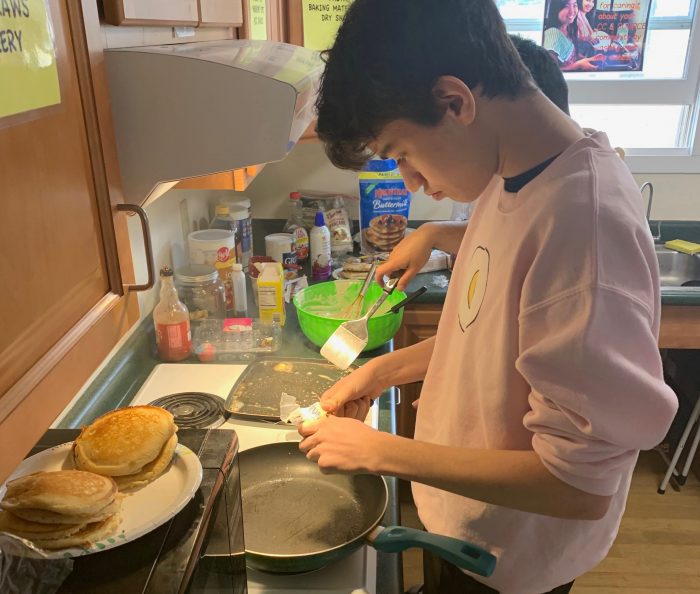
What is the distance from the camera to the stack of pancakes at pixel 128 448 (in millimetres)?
702

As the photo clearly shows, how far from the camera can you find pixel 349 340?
1333 millimetres

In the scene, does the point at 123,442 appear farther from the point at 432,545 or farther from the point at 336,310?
the point at 336,310

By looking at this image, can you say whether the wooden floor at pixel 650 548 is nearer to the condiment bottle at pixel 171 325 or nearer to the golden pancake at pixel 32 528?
the condiment bottle at pixel 171 325

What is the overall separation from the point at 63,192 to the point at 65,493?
28 centimetres

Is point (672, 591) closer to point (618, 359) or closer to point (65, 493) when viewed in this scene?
point (618, 359)

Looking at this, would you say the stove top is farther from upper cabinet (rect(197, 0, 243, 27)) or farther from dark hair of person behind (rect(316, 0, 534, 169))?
upper cabinet (rect(197, 0, 243, 27))

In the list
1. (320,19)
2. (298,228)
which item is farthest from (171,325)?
(320,19)

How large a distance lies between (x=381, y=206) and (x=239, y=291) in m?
0.68

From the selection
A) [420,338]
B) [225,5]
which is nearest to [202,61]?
[225,5]

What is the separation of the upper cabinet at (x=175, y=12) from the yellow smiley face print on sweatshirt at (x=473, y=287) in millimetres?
526

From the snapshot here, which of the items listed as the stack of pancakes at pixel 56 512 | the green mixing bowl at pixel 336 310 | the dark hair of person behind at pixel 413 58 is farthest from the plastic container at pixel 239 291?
the stack of pancakes at pixel 56 512

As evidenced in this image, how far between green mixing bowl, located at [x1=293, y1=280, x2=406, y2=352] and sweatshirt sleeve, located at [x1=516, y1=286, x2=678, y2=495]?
782mm

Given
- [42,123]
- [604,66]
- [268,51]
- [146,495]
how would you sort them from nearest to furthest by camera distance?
[42,123] → [146,495] → [268,51] → [604,66]

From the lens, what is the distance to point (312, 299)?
1.73 m
